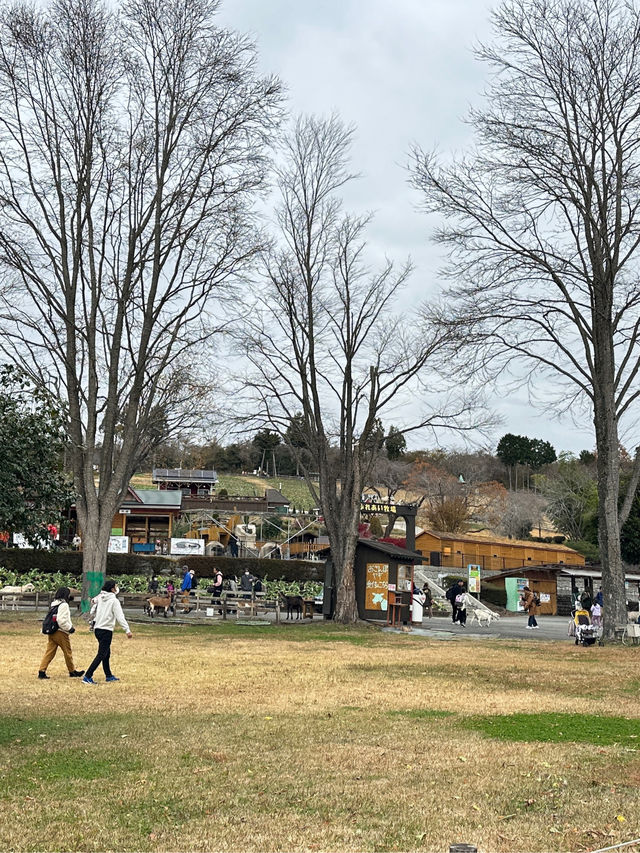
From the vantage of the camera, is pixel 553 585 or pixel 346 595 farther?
pixel 553 585

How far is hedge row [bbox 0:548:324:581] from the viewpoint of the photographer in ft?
Answer: 133

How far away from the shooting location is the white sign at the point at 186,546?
151ft

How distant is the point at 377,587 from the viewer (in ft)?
95.3

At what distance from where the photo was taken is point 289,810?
6.39 meters

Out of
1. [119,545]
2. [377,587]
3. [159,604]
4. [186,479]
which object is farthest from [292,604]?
[186,479]

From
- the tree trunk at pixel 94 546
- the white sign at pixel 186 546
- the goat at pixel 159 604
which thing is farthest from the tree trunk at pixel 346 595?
the white sign at pixel 186 546

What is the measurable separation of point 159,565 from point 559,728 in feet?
117

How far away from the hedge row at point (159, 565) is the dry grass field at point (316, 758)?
25.6 m

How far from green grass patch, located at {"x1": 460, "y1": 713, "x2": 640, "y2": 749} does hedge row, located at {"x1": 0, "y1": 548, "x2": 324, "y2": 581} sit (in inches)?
1301

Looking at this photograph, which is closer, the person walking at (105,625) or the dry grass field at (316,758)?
the dry grass field at (316,758)

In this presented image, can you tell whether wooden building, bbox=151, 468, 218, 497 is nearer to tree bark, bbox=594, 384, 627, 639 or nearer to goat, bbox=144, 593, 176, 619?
goat, bbox=144, 593, 176, 619

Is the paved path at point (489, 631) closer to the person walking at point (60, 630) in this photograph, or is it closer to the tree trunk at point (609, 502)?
the tree trunk at point (609, 502)

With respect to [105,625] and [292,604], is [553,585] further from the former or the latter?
[105,625]

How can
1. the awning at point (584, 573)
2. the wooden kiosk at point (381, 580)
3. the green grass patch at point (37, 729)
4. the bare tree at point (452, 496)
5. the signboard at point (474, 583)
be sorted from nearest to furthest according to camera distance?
the green grass patch at point (37, 729) < the wooden kiosk at point (381, 580) < the awning at point (584, 573) < the signboard at point (474, 583) < the bare tree at point (452, 496)
